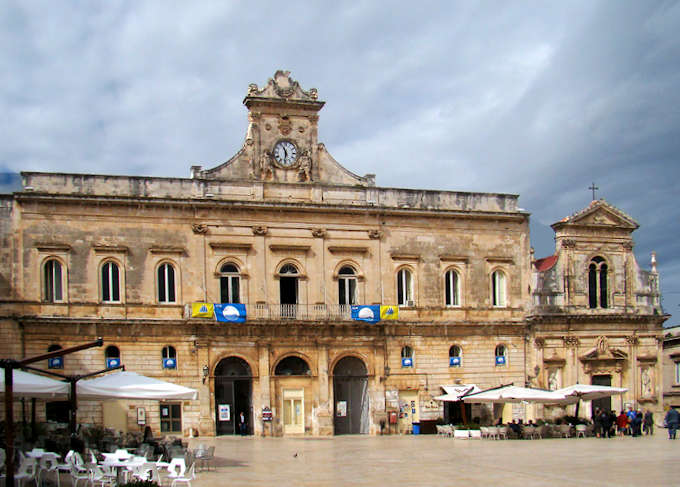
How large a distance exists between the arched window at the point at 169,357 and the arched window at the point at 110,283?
109 inches

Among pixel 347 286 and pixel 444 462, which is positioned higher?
pixel 347 286

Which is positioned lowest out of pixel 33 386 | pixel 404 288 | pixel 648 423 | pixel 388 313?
pixel 648 423

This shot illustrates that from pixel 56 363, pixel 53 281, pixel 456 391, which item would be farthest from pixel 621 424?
pixel 53 281

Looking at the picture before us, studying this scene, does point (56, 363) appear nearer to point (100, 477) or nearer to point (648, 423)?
point (100, 477)

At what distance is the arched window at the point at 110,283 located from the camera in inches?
1406

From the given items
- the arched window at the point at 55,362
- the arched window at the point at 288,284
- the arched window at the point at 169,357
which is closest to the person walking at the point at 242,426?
the arched window at the point at 169,357

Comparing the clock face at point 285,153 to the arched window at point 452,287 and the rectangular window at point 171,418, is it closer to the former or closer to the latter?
the arched window at point 452,287

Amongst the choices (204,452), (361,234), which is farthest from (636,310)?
(204,452)

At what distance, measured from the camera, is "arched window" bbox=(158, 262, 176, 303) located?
119 feet

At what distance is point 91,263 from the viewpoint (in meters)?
35.5

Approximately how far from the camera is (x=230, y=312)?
3616 centimetres

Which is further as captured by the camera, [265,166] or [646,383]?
[646,383]

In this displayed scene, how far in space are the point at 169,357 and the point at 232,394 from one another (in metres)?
3.03

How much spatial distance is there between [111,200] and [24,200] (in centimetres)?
331
